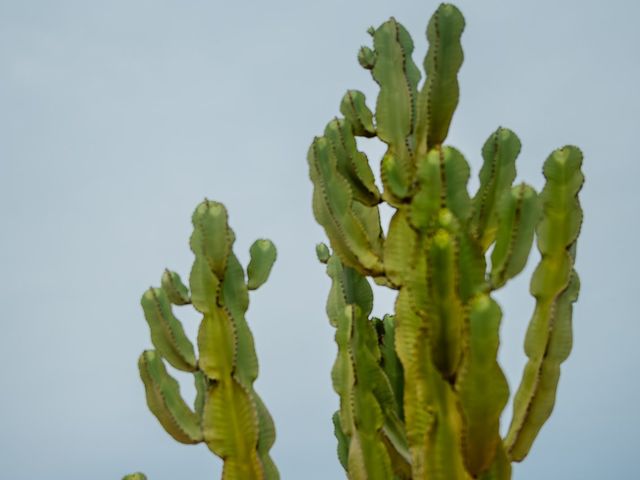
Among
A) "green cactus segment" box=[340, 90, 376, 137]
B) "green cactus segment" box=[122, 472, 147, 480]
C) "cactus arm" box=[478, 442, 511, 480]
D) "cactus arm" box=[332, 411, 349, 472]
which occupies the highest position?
"green cactus segment" box=[340, 90, 376, 137]

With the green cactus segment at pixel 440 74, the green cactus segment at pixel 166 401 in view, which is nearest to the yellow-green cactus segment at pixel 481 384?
the green cactus segment at pixel 166 401

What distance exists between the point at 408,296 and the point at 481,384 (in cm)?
64

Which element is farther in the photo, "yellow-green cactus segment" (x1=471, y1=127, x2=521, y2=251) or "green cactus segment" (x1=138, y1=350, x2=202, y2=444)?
"yellow-green cactus segment" (x1=471, y1=127, x2=521, y2=251)

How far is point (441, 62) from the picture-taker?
480 centimetres

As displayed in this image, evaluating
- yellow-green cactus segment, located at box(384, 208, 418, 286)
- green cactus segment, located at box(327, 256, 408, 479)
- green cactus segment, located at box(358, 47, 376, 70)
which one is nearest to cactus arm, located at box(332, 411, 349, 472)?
green cactus segment, located at box(327, 256, 408, 479)

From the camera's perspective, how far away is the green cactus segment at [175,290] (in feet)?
15.0

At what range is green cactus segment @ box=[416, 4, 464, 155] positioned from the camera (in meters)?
4.80

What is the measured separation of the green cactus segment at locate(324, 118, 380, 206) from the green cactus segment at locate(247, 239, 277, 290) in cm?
56

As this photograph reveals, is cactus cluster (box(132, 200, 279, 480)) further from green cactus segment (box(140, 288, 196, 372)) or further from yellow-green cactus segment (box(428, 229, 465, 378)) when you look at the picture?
yellow-green cactus segment (box(428, 229, 465, 378))

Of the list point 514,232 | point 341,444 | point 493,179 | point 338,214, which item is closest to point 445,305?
point 514,232

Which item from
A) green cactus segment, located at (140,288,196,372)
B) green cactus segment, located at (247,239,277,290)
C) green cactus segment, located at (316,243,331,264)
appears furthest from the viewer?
green cactus segment, located at (316,243,331,264)

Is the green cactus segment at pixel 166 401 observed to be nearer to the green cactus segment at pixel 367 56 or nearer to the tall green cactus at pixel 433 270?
the tall green cactus at pixel 433 270

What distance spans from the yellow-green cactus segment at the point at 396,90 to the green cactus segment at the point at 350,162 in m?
0.18

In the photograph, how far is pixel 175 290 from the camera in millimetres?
4559
